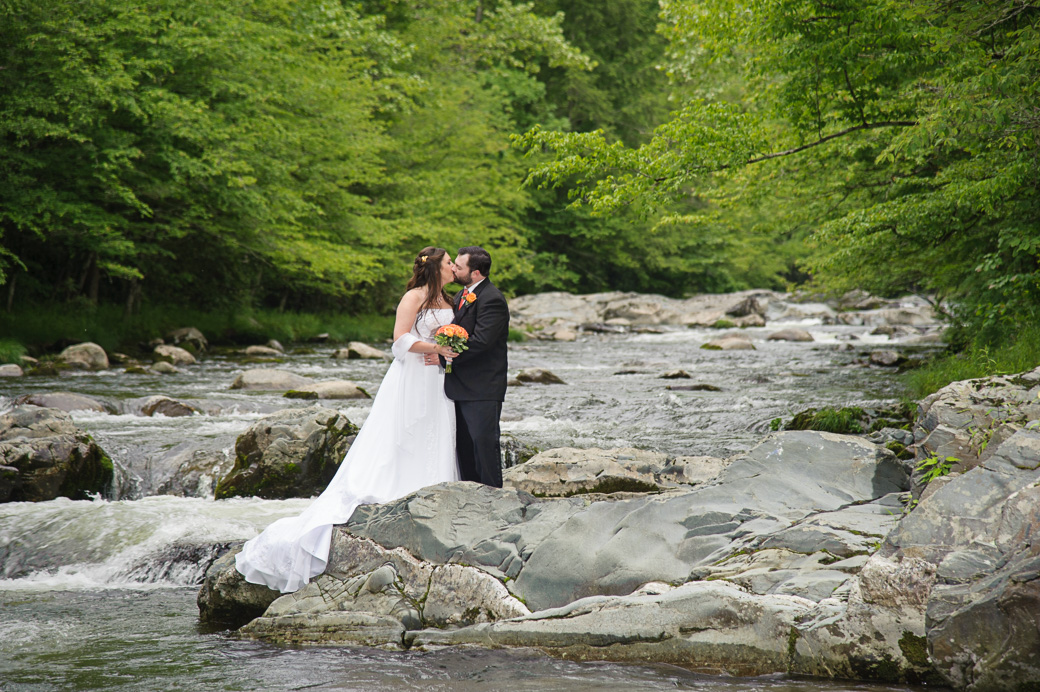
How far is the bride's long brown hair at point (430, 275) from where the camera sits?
6.30 meters

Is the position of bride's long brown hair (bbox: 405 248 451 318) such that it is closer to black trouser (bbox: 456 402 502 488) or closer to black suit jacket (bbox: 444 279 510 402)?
black suit jacket (bbox: 444 279 510 402)

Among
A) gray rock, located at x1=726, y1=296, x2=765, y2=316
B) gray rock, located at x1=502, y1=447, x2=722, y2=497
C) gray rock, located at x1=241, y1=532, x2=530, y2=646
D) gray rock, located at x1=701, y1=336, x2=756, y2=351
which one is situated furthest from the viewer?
gray rock, located at x1=726, y1=296, x2=765, y2=316

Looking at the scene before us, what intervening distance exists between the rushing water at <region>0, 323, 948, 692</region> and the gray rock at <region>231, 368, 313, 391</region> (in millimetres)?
473

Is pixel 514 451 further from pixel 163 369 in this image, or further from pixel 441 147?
pixel 441 147

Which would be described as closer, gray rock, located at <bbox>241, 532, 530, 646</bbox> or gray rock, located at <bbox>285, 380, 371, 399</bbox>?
gray rock, located at <bbox>241, 532, 530, 646</bbox>

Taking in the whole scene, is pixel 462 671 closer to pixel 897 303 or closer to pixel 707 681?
pixel 707 681

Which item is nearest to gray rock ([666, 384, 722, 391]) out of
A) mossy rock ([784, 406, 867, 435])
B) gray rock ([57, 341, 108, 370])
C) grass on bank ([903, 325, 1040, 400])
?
grass on bank ([903, 325, 1040, 400])

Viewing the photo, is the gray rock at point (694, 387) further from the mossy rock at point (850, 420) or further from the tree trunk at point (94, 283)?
the tree trunk at point (94, 283)

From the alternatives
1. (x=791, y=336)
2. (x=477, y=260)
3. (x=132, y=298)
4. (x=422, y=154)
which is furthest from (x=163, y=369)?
(x=791, y=336)

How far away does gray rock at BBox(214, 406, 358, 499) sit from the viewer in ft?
28.3

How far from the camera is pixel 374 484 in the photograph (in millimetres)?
5934

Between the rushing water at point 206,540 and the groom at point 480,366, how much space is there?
6.28ft

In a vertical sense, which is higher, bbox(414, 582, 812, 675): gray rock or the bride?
the bride

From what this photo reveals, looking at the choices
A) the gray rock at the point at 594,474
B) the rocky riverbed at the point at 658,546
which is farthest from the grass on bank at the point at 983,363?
the gray rock at the point at 594,474
